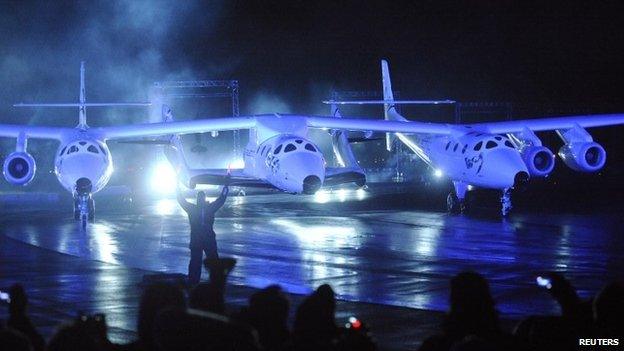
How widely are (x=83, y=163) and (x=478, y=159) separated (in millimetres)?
12492

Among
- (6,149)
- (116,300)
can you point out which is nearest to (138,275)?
(116,300)

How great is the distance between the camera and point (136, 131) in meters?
32.3

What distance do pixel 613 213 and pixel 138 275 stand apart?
67.1ft

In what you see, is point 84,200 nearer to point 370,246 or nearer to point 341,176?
point 341,176

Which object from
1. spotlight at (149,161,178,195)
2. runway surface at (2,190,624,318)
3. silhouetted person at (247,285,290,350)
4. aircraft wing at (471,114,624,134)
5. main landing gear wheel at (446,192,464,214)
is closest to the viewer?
silhouetted person at (247,285,290,350)

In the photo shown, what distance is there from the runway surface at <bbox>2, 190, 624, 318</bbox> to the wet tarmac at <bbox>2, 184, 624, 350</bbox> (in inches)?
1.2

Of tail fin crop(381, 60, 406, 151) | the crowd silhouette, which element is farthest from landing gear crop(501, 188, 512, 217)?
the crowd silhouette

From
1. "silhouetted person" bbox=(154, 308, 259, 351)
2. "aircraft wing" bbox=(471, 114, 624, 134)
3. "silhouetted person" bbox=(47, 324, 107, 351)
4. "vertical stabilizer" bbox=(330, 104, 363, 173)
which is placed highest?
"aircraft wing" bbox=(471, 114, 624, 134)

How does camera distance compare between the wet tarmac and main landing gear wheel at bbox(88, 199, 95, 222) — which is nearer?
the wet tarmac

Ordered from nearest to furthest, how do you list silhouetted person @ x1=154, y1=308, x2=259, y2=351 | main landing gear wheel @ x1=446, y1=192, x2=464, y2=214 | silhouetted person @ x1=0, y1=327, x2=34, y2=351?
silhouetted person @ x1=154, y1=308, x2=259, y2=351 < silhouetted person @ x1=0, y1=327, x2=34, y2=351 < main landing gear wheel @ x1=446, y1=192, x2=464, y2=214

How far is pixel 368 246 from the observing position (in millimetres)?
23125

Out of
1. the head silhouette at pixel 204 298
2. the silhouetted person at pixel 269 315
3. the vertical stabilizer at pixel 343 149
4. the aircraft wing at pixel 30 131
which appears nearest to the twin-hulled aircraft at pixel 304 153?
the aircraft wing at pixel 30 131

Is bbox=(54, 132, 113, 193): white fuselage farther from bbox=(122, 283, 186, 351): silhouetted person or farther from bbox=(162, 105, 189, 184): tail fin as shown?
bbox=(122, 283, 186, 351): silhouetted person

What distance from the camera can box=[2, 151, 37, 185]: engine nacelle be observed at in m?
29.8
